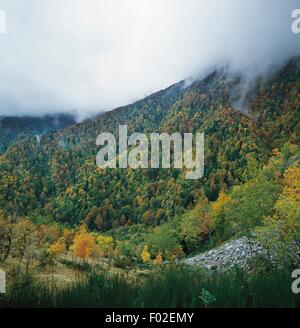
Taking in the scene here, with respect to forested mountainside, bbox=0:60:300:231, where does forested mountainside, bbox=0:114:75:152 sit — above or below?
above

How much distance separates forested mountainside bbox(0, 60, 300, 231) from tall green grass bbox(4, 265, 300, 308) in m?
21.0

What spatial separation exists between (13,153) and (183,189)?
78.4 feet

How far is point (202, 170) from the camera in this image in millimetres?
31859

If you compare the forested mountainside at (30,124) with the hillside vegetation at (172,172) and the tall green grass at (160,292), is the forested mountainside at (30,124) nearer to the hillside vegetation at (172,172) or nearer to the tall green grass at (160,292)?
the hillside vegetation at (172,172)

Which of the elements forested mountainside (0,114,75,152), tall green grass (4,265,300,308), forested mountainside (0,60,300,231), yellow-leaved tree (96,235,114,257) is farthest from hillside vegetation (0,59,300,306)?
forested mountainside (0,114,75,152)

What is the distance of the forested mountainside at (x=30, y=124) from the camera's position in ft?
233

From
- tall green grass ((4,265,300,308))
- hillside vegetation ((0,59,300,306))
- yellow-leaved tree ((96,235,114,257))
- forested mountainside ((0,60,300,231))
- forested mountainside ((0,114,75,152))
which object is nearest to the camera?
tall green grass ((4,265,300,308))

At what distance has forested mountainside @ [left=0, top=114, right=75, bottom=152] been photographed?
2799 inches

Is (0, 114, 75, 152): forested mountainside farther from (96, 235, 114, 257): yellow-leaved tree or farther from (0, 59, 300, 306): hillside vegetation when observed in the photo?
(96, 235, 114, 257): yellow-leaved tree

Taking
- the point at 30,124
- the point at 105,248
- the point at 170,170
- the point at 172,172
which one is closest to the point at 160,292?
the point at 105,248

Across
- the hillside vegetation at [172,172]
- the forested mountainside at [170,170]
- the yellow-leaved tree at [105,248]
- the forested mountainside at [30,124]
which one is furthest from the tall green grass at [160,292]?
the forested mountainside at [30,124]

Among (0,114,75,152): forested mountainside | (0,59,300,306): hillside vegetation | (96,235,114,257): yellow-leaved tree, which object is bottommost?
(96,235,114,257): yellow-leaved tree
